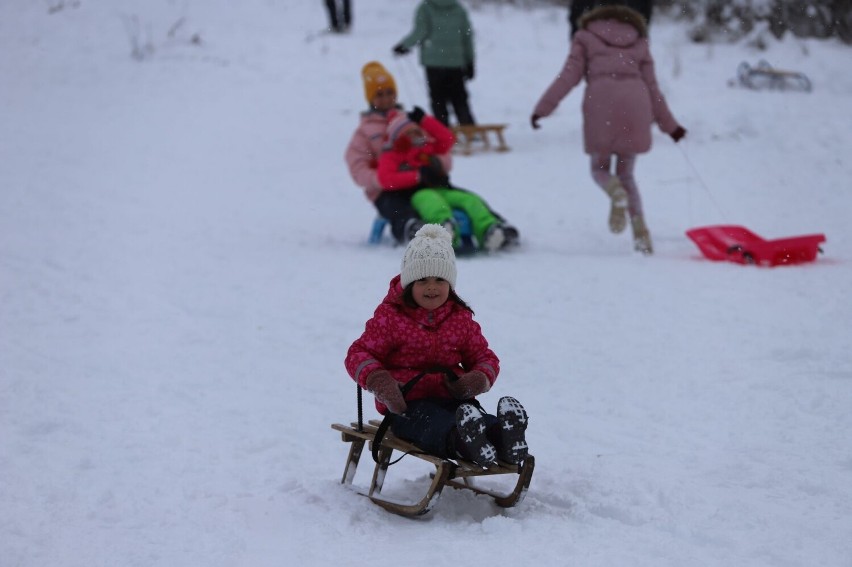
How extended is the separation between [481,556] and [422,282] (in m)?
0.89

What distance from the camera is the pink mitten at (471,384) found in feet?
10.3

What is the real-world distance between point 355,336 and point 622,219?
2.35m

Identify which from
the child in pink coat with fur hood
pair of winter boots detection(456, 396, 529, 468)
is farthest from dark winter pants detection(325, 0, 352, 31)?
pair of winter boots detection(456, 396, 529, 468)

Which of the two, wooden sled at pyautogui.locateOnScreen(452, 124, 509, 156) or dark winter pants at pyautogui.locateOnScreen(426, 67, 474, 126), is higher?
dark winter pants at pyautogui.locateOnScreen(426, 67, 474, 126)

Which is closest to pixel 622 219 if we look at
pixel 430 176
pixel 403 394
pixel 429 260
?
pixel 430 176

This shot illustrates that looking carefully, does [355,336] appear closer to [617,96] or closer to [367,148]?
[367,148]

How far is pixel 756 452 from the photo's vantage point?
11.7 feet

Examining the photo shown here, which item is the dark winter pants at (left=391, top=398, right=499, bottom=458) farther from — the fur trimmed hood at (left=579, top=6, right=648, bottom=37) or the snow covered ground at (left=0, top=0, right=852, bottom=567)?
the fur trimmed hood at (left=579, top=6, right=648, bottom=37)

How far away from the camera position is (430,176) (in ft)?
24.0

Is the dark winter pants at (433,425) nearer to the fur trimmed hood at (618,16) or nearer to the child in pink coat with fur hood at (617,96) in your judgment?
the child in pink coat with fur hood at (617,96)

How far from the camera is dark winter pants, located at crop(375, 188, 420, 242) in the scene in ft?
23.3

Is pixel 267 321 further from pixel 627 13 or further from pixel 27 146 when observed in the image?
pixel 27 146

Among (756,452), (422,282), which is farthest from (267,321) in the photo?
(756,452)

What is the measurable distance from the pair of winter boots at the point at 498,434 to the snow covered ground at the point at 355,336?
19 centimetres
